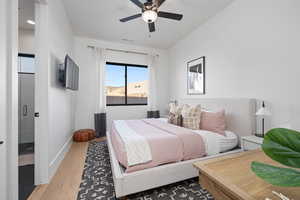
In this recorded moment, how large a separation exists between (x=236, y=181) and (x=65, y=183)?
2.12 metres

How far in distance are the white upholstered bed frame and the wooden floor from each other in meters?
0.57

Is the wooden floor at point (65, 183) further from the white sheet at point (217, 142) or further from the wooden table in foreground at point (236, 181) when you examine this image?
the white sheet at point (217, 142)

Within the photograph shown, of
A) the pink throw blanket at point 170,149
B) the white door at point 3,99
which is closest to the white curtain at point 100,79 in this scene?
the pink throw blanket at point 170,149

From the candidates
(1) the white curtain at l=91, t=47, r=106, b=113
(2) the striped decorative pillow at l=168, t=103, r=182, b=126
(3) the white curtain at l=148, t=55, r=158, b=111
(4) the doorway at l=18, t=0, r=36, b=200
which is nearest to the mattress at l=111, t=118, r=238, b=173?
(2) the striped decorative pillow at l=168, t=103, r=182, b=126

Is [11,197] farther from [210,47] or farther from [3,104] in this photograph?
[210,47]

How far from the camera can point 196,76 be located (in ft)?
11.3

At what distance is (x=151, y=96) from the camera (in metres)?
4.63

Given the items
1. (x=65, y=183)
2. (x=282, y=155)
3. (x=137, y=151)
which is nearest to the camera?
(x=282, y=155)

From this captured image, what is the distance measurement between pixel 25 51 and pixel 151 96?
360 centimetres

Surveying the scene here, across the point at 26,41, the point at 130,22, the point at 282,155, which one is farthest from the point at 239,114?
the point at 26,41

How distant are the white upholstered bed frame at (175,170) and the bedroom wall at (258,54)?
8.9 inches

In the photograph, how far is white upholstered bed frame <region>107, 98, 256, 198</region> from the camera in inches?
58.3

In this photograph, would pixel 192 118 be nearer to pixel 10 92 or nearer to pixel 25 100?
pixel 10 92

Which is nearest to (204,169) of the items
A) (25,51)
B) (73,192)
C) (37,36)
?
(73,192)
